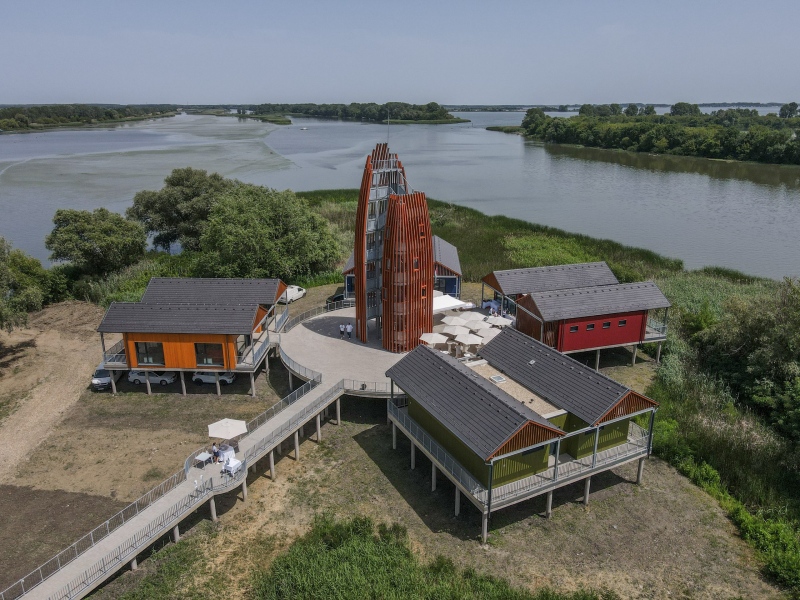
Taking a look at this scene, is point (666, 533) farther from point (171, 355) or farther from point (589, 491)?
point (171, 355)

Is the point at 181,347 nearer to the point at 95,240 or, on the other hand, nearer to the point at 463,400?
the point at 463,400

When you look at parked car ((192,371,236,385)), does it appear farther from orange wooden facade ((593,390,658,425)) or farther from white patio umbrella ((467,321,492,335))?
orange wooden facade ((593,390,658,425))

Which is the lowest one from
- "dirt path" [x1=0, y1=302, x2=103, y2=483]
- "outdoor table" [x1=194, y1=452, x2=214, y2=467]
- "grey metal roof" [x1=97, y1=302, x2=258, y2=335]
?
"dirt path" [x1=0, y1=302, x2=103, y2=483]

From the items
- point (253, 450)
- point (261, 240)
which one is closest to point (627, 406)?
point (253, 450)

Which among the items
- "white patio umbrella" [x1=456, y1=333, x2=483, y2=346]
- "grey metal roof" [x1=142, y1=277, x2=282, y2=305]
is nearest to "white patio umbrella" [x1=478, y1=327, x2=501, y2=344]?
"white patio umbrella" [x1=456, y1=333, x2=483, y2=346]

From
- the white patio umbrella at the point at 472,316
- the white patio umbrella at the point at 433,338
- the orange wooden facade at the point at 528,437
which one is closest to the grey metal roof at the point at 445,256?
the white patio umbrella at the point at 472,316
